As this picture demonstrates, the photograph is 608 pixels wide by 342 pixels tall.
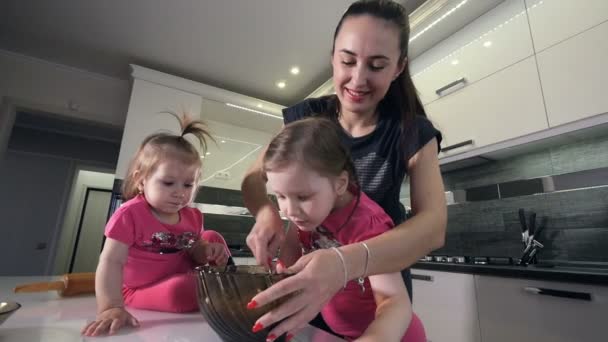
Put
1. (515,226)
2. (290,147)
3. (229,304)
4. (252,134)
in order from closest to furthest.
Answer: (229,304), (290,147), (515,226), (252,134)

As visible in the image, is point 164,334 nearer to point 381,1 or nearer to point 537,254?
point 381,1

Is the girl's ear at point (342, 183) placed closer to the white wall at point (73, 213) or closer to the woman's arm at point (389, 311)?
the woman's arm at point (389, 311)

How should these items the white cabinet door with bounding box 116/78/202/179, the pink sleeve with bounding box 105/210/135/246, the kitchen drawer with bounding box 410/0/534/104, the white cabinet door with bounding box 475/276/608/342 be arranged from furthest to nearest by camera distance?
the white cabinet door with bounding box 116/78/202/179 < the kitchen drawer with bounding box 410/0/534/104 < the white cabinet door with bounding box 475/276/608/342 < the pink sleeve with bounding box 105/210/135/246

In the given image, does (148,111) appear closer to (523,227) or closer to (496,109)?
(496,109)

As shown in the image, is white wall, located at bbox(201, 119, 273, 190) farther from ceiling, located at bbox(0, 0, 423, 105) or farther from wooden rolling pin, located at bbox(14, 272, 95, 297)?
wooden rolling pin, located at bbox(14, 272, 95, 297)

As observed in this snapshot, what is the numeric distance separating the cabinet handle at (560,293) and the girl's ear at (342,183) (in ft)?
3.44

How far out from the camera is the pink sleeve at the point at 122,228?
0.66 m

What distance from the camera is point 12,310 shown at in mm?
415

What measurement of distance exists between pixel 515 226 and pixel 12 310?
2.20 metres

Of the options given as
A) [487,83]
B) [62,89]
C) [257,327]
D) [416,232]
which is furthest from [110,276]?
[62,89]

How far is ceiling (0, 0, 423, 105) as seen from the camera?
2.09 metres

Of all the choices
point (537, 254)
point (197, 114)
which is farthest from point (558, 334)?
point (197, 114)

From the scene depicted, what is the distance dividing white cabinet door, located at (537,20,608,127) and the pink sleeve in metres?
1.77

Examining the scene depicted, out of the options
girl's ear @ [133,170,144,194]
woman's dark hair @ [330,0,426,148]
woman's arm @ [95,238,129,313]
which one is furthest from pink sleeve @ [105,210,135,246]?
woman's dark hair @ [330,0,426,148]
